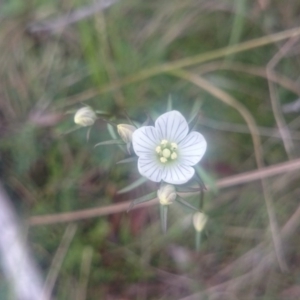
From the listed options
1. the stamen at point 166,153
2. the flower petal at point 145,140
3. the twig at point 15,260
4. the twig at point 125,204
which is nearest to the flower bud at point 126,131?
the flower petal at point 145,140

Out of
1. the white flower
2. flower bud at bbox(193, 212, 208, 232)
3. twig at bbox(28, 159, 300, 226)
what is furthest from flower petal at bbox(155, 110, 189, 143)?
twig at bbox(28, 159, 300, 226)

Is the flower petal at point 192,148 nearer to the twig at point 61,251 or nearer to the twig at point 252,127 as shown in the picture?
the twig at point 252,127

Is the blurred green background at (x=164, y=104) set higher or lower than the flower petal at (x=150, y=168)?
higher

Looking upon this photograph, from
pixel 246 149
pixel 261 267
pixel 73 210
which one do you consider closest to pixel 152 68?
pixel 246 149

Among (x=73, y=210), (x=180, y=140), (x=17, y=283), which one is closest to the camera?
(x=180, y=140)

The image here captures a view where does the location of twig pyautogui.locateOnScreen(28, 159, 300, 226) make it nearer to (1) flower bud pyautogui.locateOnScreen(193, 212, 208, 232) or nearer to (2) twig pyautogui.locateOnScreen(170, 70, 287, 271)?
(2) twig pyautogui.locateOnScreen(170, 70, 287, 271)

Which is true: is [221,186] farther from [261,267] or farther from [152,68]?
[152,68]

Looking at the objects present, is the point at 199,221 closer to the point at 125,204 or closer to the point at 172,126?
the point at 172,126
